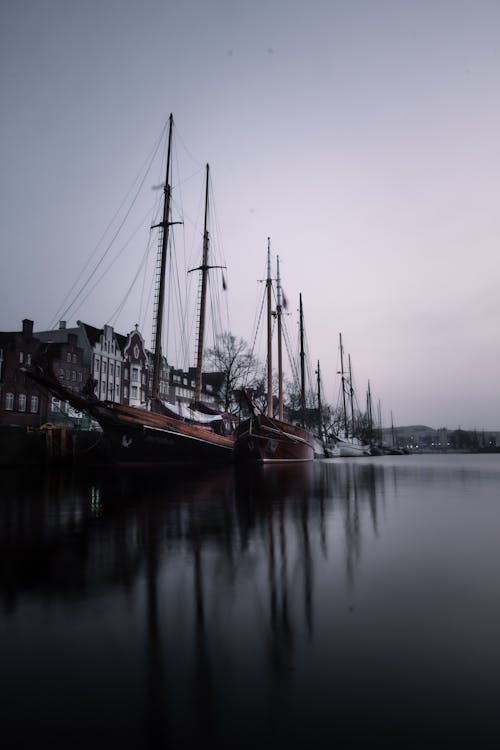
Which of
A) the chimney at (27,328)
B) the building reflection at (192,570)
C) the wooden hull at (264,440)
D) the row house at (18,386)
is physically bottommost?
the building reflection at (192,570)

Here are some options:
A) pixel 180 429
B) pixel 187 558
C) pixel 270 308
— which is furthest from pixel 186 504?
pixel 270 308

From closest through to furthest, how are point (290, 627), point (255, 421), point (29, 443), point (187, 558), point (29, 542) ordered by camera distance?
1. point (290, 627)
2. point (187, 558)
3. point (29, 542)
4. point (255, 421)
5. point (29, 443)

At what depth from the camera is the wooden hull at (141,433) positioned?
24.5 meters

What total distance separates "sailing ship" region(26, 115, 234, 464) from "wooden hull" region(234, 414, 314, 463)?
108cm

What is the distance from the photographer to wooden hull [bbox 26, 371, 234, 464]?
966 inches

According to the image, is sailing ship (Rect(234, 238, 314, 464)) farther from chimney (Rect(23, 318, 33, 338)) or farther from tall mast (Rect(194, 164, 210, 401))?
chimney (Rect(23, 318, 33, 338))

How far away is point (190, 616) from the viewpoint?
3.21m

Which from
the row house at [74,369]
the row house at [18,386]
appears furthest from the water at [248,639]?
the row house at [18,386]

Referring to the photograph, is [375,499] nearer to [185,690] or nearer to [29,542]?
[29,542]

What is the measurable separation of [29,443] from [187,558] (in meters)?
33.1

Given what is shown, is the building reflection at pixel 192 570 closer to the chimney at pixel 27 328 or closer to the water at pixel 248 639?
the water at pixel 248 639

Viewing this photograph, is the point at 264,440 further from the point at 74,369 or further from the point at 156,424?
the point at 74,369

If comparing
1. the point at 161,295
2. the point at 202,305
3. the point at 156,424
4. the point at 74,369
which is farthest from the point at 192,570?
the point at 74,369

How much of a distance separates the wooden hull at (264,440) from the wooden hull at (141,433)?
3.07 m
